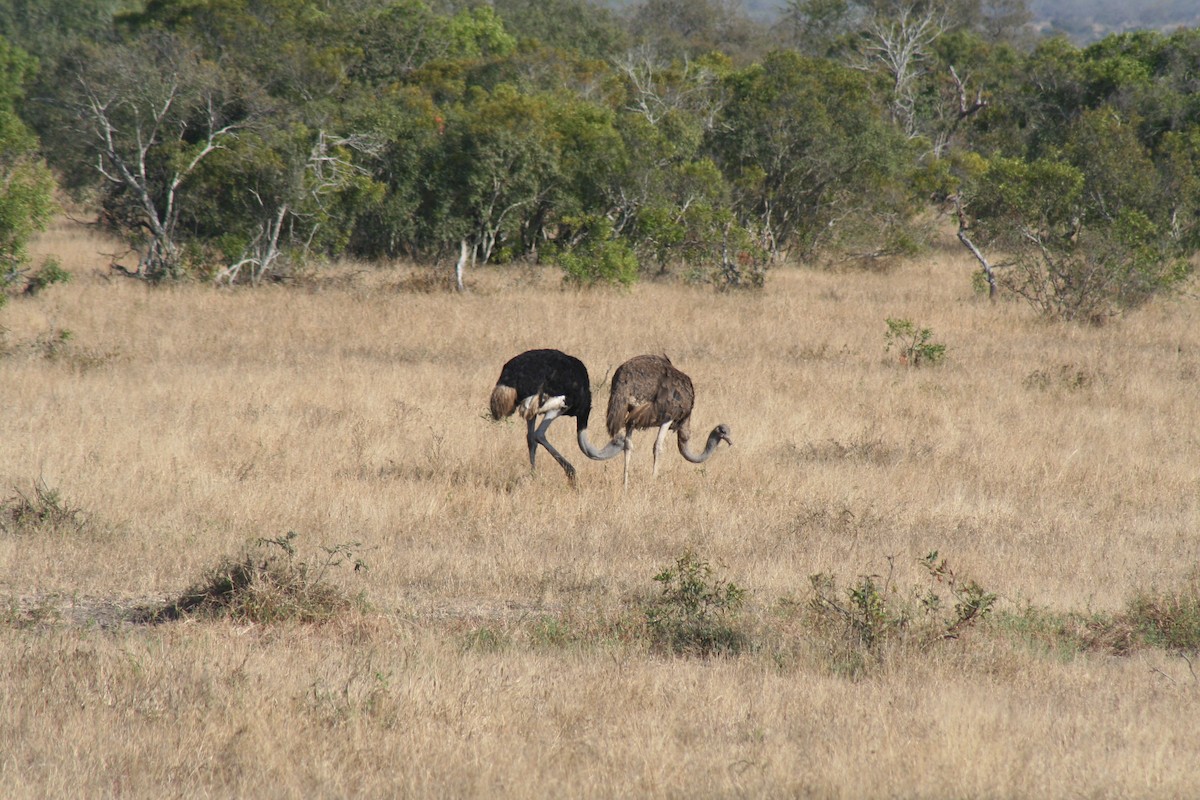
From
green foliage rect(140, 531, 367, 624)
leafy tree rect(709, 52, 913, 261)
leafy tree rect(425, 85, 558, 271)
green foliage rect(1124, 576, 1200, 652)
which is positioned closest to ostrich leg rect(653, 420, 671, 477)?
green foliage rect(140, 531, 367, 624)

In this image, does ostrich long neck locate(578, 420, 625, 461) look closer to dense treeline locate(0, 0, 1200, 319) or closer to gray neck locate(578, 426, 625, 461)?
gray neck locate(578, 426, 625, 461)

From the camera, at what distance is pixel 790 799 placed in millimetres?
4383

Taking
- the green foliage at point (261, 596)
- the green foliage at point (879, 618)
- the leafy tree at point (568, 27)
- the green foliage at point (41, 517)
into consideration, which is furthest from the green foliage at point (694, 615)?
the leafy tree at point (568, 27)

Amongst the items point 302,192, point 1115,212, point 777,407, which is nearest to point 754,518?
point 777,407

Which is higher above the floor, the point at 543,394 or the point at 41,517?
the point at 543,394

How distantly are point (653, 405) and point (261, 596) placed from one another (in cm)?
465

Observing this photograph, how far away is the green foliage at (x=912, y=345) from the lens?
49.9 feet

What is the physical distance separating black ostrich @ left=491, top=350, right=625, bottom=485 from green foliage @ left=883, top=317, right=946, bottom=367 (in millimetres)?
6159

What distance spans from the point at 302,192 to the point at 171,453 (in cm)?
1050

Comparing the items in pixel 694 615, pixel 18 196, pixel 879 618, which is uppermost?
pixel 18 196

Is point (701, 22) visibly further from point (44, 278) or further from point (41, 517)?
point (41, 517)

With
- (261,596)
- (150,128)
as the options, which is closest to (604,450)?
(261,596)

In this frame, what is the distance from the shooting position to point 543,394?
1034 centimetres

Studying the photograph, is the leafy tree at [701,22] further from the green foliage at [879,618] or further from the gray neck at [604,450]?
the green foliage at [879,618]
